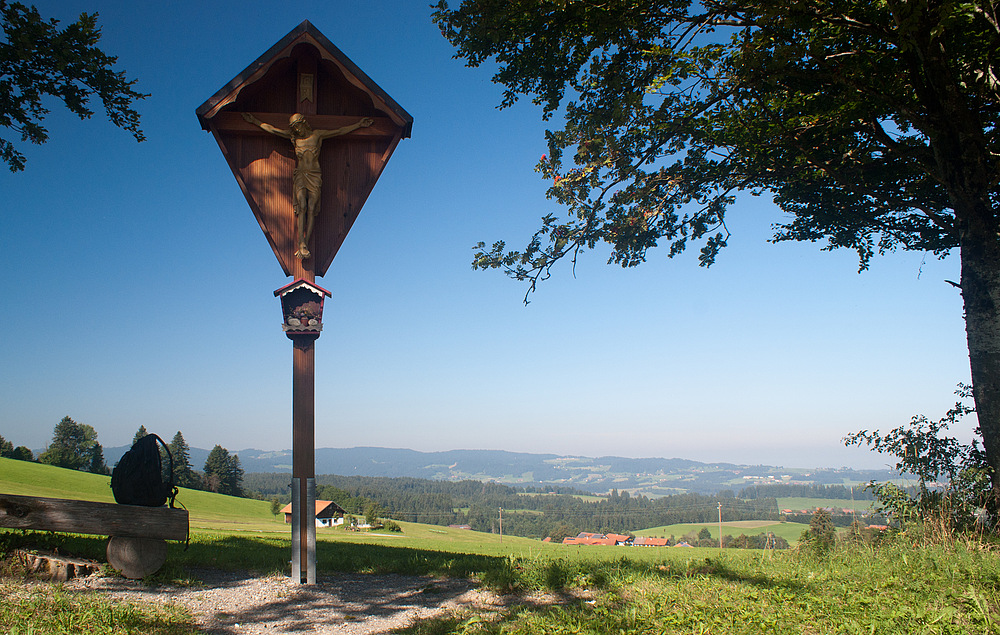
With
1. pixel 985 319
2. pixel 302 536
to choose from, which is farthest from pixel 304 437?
pixel 985 319

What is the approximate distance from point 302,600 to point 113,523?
6.69 ft

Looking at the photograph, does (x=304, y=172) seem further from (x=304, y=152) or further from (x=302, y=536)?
(x=302, y=536)

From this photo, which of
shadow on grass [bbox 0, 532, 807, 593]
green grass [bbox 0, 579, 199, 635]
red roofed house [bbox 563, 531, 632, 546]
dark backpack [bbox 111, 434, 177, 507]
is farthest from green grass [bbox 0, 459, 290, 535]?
green grass [bbox 0, 579, 199, 635]

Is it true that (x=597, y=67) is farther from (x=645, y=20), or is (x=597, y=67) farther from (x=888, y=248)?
(x=888, y=248)

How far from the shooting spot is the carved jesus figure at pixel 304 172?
6.54 metres

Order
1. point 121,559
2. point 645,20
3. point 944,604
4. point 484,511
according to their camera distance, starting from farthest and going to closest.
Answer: point 484,511 → point 645,20 → point 121,559 → point 944,604

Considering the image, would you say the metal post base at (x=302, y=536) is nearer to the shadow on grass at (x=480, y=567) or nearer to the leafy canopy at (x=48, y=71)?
the shadow on grass at (x=480, y=567)

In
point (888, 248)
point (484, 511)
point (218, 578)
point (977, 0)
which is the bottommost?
point (484, 511)

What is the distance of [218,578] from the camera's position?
5.73m

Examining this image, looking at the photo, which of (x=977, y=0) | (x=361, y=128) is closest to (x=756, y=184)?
(x=977, y=0)

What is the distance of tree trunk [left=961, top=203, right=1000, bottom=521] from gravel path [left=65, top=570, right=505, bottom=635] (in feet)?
20.6

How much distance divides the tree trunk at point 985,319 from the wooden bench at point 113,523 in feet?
30.2

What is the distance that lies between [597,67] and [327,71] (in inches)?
148

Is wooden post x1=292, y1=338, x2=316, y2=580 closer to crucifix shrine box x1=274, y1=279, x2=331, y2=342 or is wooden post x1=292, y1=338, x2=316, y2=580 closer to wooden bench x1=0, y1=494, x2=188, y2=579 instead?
crucifix shrine box x1=274, y1=279, x2=331, y2=342
